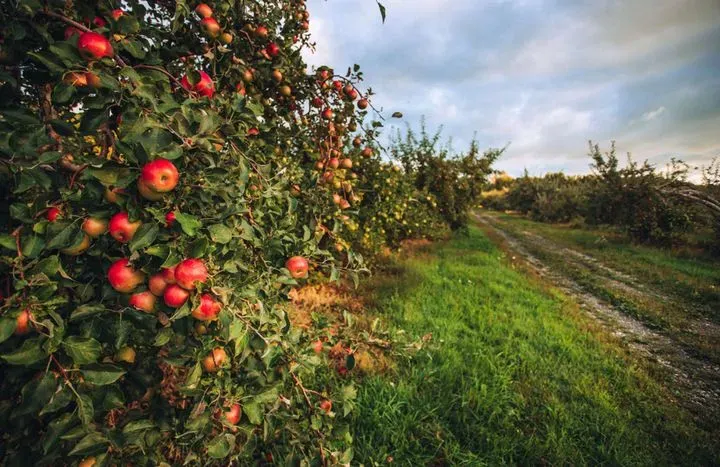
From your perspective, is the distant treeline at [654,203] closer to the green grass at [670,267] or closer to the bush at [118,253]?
the green grass at [670,267]

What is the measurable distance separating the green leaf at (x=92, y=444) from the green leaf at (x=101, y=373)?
16cm

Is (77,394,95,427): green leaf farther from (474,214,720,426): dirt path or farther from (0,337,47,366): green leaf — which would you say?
(474,214,720,426): dirt path

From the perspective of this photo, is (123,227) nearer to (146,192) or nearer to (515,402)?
(146,192)

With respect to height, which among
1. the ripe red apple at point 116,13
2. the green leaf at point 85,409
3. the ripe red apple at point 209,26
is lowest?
the green leaf at point 85,409

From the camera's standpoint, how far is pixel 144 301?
1.07 metres

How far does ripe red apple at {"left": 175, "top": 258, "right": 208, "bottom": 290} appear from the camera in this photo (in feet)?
3.17

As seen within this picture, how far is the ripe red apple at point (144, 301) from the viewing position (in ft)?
3.44

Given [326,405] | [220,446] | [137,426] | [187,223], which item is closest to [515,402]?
[326,405]

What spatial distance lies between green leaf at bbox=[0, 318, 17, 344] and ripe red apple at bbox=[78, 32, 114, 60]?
0.78 m

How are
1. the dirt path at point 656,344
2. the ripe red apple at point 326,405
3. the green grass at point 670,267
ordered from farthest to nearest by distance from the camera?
the green grass at point 670,267 < the dirt path at point 656,344 < the ripe red apple at point 326,405

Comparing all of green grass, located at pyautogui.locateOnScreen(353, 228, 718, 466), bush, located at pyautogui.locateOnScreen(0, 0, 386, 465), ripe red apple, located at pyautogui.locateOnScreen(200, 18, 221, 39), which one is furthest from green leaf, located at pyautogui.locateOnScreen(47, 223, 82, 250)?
green grass, located at pyautogui.locateOnScreen(353, 228, 718, 466)

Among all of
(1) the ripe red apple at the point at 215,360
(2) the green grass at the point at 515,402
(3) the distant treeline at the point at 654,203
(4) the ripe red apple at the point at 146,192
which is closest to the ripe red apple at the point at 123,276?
(4) the ripe red apple at the point at 146,192

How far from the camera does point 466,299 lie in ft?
18.8

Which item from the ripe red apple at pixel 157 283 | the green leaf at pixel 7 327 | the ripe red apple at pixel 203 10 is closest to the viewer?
the green leaf at pixel 7 327
